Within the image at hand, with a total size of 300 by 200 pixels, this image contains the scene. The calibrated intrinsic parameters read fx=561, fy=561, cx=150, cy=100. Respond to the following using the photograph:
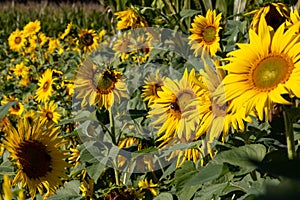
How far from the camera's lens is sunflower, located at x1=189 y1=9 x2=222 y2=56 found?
1.82 metres

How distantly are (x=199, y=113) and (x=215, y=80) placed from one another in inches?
3.1

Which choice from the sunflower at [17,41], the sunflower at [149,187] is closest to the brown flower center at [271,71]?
the sunflower at [149,187]

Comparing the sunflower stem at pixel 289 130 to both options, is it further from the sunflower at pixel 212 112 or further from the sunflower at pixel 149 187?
the sunflower at pixel 149 187

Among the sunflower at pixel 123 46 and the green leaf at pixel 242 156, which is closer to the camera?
the green leaf at pixel 242 156

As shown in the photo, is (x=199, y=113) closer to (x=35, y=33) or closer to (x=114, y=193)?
(x=114, y=193)

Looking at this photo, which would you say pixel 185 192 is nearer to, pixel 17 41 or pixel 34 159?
pixel 34 159

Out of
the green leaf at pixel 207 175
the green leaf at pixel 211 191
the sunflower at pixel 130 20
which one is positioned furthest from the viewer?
the sunflower at pixel 130 20

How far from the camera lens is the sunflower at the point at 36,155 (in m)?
1.34

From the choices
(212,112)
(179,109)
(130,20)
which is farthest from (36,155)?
(130,20)

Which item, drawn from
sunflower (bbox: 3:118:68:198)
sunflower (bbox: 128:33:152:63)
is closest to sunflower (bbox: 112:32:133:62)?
sunflower (bbox: 128:33:152:63)

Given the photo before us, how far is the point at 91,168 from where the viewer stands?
4.99 ft

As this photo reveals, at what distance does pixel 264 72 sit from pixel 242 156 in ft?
0.58

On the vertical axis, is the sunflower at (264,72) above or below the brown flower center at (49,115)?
above

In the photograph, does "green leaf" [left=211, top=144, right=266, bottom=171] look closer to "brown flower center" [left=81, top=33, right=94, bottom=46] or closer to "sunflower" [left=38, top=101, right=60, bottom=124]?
"sunflower" [left=38, top=101, right=60, bottom=124]
